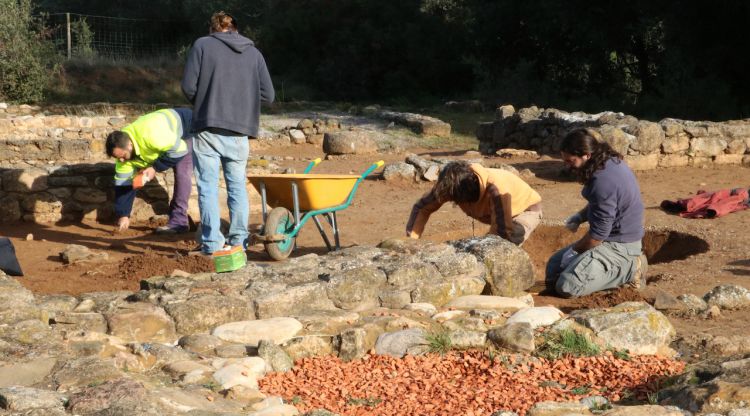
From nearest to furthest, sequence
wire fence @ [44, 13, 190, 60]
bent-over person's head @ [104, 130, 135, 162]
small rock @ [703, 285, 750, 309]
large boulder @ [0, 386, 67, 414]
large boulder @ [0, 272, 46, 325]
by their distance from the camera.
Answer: large boulder @ [0, 386, 67, 414], large boulder @ [0, 272, 46, 325], small rock @ [703, 285, 750, 309], bent-over person's head @ [104, 130, 135, 162], wire fence @ [44, 13, 190, 60]

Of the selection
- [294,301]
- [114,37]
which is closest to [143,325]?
[294,301]

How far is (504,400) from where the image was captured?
4.14 m

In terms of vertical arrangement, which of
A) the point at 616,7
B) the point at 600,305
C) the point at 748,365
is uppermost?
the point at 616,7

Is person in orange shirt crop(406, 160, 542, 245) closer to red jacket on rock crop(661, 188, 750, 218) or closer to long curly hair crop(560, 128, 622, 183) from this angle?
long curly hair crop(560, 128, 622, 183)

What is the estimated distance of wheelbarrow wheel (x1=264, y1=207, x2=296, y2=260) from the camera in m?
7.37

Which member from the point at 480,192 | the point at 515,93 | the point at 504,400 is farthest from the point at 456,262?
the point at 515,93

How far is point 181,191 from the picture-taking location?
8.76 meters

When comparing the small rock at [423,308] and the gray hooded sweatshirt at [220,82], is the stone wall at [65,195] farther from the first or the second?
the small rock at [423,308]

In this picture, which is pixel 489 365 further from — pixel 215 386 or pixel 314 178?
pixel 314 178

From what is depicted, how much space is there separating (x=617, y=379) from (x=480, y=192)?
2.62 m

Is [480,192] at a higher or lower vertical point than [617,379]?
higher

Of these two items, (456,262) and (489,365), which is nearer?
(489,365)

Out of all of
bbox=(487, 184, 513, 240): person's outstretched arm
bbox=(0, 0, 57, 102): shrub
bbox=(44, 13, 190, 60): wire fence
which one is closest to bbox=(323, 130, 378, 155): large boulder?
bbox=(487, 184, 513, 240): person's outstretched arm

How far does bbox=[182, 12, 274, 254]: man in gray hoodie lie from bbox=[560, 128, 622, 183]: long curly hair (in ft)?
7.37
